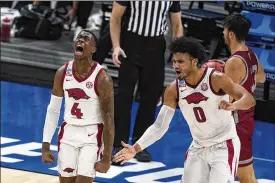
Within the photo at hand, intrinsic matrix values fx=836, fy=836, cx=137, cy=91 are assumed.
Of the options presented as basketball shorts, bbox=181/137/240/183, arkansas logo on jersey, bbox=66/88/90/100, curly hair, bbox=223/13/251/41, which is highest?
curly hair, bbox=223/13/251/41

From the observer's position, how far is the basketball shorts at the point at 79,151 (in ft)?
20.1

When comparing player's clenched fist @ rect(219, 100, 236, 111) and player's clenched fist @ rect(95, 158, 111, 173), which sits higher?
player's clenched fist @ rect(219, 100, 236, 111)

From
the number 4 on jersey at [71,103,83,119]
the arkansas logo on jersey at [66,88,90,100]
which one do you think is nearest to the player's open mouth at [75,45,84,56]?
the arkansas logo on jersey at [66,88,90,100]

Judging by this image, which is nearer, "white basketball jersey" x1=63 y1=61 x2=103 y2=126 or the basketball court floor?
"white basketball jersey" x1=63 y1=61 x2=103 y2=126

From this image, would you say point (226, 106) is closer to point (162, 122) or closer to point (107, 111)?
point (162, 122)

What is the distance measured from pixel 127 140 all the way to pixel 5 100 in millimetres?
2903

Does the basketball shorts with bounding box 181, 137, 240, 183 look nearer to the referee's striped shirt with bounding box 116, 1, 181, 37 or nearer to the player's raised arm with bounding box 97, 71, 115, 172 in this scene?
the player's raised arm with bounding box 97, 71, 115, 172

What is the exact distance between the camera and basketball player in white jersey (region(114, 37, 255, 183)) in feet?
19.4

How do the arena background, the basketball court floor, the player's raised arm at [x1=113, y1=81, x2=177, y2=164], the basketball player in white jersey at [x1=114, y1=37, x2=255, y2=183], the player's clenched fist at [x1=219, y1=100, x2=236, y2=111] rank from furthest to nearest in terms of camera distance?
1. the arena background
2. the basketball court floor
3. the player's raised arm at [x1=113, y1=81, x2=177, y2=164]
4. the basketball player in white jersey at [x1=114, y1=37, x2=255, y2=183]
5. the player's clenched fist at [x1=219, y1=100, x2=236, y2=111]

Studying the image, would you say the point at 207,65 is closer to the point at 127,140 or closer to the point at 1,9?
the point at 127,140

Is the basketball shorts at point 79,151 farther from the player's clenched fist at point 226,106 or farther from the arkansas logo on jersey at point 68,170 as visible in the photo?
the player's clenched fist at point 226,106

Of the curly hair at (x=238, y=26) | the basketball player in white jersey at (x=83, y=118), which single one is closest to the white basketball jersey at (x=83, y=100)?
the basketball player in white jersey at (x=83, y=118)

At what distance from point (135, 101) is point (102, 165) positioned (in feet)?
16.5

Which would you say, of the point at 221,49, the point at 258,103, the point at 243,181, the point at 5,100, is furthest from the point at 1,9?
the point at 243,181
